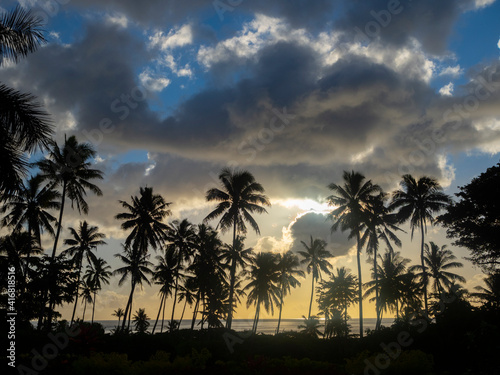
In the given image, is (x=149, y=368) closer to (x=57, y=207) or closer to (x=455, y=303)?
(x=455, y=303)

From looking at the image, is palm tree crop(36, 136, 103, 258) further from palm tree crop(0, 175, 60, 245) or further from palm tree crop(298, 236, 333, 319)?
palm tree crop(298, 236, 333, 319)

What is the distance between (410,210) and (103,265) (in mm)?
45577

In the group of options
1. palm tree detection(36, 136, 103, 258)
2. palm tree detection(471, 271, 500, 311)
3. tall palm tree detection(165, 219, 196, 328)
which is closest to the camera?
palm tree detection(471, 271, 500, 311)

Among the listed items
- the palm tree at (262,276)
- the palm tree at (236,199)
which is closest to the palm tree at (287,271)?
the palm tree at (262,276)

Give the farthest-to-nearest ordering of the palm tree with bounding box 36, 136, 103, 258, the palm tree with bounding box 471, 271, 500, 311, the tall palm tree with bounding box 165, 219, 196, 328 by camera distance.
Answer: the tall palm tree with bounding box 165, 219, 196, 328 → the palm tree with bounding box 36, 136, 103, 258 → the palm tree with bounding box 471, 271, 500, 311

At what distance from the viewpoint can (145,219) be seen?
121 ft

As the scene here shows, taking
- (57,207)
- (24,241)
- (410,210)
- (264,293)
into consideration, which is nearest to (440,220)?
(410,210)

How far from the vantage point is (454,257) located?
161ft

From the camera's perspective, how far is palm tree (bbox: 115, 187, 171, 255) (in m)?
36.8

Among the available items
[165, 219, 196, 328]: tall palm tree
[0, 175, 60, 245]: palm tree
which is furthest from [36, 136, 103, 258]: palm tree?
[165, 219, 196, 328]: tall palm tree

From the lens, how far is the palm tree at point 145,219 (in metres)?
36.8

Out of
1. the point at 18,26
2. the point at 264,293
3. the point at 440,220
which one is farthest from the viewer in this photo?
the point at 264,293

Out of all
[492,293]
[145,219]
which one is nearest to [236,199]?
[145,219]

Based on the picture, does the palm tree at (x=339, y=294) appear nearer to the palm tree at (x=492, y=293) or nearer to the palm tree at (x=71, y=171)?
the palm tree at (x=492, y=293)
